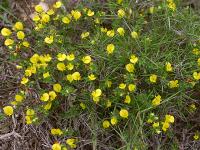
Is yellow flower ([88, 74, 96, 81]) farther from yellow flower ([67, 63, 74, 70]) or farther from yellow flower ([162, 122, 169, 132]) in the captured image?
yellow flower ([162, 122, 169, 132])

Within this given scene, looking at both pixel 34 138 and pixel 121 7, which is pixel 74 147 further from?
pixel 121 7

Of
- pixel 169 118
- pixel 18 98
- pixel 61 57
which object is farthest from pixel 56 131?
pixel 169 118

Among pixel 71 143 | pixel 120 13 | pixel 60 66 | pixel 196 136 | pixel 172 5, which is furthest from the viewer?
pixel 172 5

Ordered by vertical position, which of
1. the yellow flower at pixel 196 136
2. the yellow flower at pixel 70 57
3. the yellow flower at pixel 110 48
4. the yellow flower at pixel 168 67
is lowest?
the yellow flower at pixel 196 136

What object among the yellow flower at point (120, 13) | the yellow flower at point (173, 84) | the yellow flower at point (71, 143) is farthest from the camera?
the yellow flower at point (120, 13)

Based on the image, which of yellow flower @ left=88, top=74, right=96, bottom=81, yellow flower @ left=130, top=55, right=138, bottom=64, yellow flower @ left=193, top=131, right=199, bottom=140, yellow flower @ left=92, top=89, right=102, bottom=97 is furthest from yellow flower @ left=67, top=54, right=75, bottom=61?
yellow flower @ left=193, top=131, right=199, bottom=140

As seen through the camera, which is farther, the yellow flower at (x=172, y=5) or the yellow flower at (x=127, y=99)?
the yellow flower at (x=172, y=5)

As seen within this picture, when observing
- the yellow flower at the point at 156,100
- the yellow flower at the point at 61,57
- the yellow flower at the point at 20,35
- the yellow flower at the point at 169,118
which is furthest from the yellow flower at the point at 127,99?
the yellow flower at the point at 20,35

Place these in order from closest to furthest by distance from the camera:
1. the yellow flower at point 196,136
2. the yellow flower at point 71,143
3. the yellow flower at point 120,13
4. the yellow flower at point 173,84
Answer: the yellow flower at point 71,143 < the yellow flower at point 173,84 < the yellow flower at point 196,136 < the yellow flower at point 120,13

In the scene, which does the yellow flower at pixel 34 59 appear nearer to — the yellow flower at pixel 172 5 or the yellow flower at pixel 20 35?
the yellow flower at pixel 20 35

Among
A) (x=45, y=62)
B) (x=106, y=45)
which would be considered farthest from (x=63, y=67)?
(x=106, y=45)

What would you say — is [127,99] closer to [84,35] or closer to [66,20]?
[84,35]
